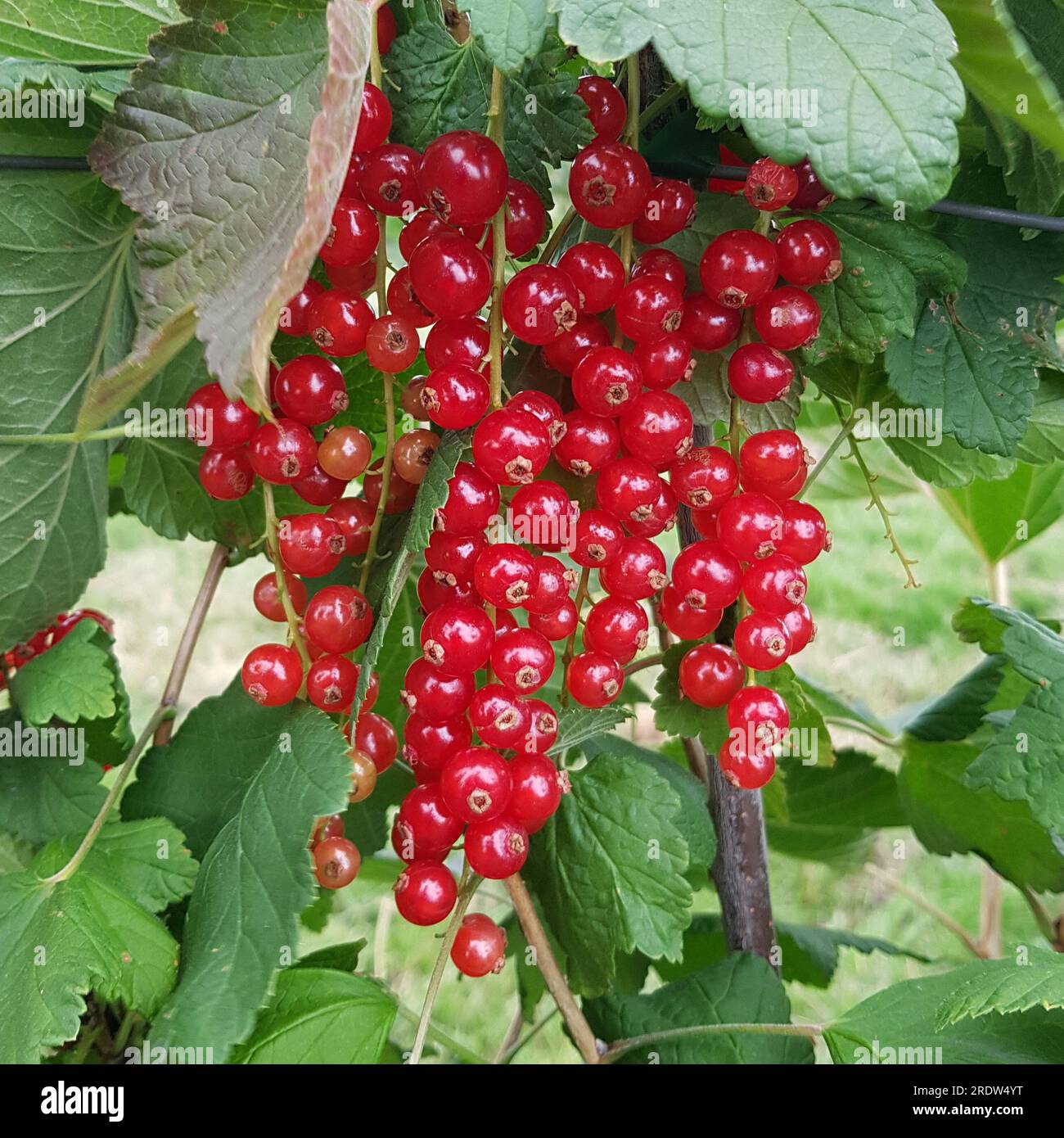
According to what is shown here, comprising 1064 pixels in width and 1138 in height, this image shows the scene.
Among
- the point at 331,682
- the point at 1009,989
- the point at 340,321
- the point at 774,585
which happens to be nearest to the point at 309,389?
the point at 340,321

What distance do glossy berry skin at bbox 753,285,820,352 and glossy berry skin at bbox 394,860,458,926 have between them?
0.31 meters

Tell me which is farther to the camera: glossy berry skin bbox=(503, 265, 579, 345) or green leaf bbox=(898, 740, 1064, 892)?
green leaf bbox=(898, 740, 1064, 892)

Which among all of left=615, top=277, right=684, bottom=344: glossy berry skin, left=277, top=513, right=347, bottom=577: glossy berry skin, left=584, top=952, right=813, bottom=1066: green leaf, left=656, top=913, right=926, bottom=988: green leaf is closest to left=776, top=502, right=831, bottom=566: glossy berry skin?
left=615, top=277, right=684, bottom=344: glossy berry skin

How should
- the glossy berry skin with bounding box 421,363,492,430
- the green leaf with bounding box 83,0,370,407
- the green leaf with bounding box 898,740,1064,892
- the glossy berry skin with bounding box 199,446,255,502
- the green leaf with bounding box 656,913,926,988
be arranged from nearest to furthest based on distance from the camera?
the green leaf with bounding box 83,0,370,407 → the glossy berry skin with bounding box 421,363,492,430 → the glossy berry skin with bounding box 199,446,255,502 → the green leaf with bounding box 898,740,1064,892 → the green leaf with bounding box 656,913,926,988

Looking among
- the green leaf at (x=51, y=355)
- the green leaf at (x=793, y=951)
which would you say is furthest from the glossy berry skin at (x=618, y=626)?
the green leaf at (x=793, y=951)

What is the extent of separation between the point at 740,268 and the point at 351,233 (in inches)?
7.1

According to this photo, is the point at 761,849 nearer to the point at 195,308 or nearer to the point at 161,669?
the point at 195,308

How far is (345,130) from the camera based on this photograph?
1.20 ft

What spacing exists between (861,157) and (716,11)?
8 centimetres

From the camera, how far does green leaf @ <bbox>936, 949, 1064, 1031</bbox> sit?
1.75 ft

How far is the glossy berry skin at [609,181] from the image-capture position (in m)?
0.49

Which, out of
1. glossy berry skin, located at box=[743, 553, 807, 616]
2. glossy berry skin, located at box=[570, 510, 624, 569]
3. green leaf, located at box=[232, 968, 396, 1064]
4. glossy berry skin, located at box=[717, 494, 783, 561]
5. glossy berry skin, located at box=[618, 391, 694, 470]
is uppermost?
glossy berry skin, located at box=[618, 391, 694, 470]

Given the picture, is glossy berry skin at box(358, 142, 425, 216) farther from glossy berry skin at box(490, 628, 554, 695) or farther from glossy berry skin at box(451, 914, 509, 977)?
glossy berry skin at box(451, 914, 509, 977)
